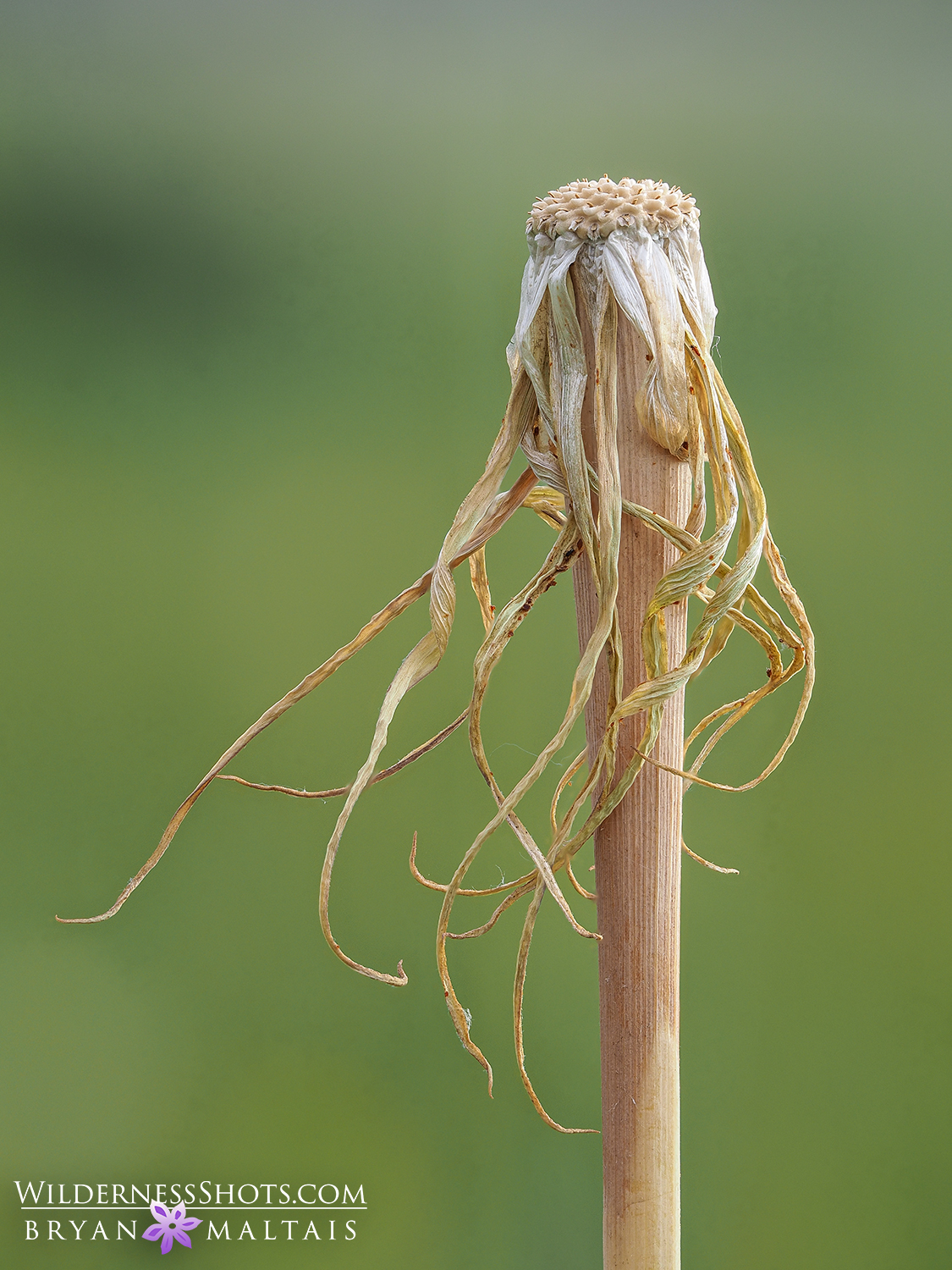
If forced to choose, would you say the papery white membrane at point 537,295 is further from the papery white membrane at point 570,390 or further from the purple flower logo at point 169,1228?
the purple flower logo at point 169,1228

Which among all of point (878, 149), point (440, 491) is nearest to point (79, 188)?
point (440, 491)

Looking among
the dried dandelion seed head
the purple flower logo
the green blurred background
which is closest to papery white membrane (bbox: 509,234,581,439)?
the dried dandelion seed head

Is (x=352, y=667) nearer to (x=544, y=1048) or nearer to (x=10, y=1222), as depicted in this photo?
(x=544, y=1048)

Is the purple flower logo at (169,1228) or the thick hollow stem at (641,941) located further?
the purple flower logo at (169,1228)

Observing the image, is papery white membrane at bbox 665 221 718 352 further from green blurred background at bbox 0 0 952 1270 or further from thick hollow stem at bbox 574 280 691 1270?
green blurred background at bbox 0 0 952 1270

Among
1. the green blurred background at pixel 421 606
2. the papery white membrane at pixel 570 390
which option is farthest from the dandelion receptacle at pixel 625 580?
the green blurred background at pixel 421 606
